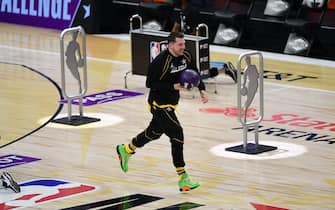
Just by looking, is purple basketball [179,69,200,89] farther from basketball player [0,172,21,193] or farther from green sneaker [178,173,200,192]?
basketball player [0,172,21,193]

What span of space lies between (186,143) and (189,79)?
3078 mm

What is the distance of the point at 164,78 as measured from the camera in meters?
12.5

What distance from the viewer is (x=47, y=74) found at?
67.4 ft

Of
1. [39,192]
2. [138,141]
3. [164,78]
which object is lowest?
[39,192]

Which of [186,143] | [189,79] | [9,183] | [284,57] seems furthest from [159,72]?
[284,57]

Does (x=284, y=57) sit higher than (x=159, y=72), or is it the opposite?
(x=159, y=72)

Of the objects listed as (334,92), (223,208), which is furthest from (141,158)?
(334,92)

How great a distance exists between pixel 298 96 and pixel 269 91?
0.67 meters

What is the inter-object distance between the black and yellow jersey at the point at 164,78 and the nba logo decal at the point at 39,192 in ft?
4.66

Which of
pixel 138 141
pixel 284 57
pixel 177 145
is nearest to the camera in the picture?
pixel 177 145

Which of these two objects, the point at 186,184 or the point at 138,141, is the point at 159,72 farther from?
the point at 186,184

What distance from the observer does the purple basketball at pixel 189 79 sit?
40.1 feet

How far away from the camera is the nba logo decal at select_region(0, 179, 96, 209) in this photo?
11945mm

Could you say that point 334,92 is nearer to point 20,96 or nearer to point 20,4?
point 20,96
